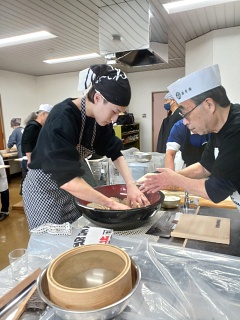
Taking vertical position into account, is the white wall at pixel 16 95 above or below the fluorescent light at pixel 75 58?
below

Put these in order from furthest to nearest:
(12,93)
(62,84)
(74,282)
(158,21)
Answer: (62,84), (12,93), (158,21), (74,282)

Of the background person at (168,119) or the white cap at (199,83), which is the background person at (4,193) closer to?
the background person at (168,119)

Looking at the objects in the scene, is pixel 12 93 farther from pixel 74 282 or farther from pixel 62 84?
pixel 74 282

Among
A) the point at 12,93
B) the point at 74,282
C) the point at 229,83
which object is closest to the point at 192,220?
the point at 74,282

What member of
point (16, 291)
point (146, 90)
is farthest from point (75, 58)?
point (16, 291)

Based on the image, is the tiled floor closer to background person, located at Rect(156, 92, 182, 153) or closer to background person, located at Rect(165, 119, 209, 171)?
background person, located at Rect(165, 119, 209, 171)

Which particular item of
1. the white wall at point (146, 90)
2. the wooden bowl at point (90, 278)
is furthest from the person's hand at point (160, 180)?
the white wall at point (146, 90)

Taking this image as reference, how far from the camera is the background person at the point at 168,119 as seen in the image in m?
2.87

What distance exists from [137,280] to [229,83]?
3.81 m

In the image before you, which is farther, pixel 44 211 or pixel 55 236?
pixel 44 211

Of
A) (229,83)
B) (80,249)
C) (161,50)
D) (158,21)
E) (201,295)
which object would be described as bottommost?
(201,295)

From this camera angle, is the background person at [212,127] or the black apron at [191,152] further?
the black apron at [191,152]

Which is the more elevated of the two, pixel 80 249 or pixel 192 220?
pixel 80 249

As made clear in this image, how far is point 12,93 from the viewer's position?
6270 mm
